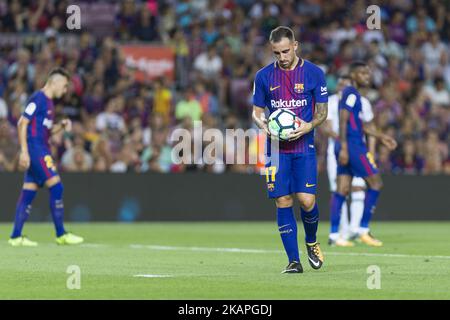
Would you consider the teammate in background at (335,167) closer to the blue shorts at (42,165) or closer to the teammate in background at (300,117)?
the blue shorts at (42,165)

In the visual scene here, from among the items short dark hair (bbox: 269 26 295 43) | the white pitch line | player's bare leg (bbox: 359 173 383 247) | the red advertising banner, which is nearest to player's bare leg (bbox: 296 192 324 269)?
short dark hair (bbox: 269 26 295 43)

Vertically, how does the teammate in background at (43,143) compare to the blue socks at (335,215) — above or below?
above

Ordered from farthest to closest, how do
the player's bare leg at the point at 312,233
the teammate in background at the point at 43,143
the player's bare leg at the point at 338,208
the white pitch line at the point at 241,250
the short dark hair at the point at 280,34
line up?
the player's bare leg at the point at 338,208 < the teammate in background at the point at 43,143 < the white pitch line at the point at 241,250 < the player's bare leg at the point at 312,233 < the short dark hair at the point at 280,34

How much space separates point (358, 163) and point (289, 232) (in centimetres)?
498

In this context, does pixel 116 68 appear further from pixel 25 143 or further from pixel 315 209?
pixel 315 209

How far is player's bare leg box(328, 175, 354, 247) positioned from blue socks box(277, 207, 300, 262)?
473 cm

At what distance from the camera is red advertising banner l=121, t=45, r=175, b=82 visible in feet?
81.6

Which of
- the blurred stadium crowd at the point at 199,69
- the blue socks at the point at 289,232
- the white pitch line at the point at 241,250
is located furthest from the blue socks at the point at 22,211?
the blue socks at the point at 289,232

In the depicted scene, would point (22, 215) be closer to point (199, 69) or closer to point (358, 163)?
point (358, 163)

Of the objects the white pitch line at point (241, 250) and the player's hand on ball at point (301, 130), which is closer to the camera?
the player's hand on ball at point (301, 130)

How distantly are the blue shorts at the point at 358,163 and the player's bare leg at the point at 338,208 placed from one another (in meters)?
0.11

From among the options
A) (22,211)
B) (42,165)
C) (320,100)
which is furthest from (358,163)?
(320,100)

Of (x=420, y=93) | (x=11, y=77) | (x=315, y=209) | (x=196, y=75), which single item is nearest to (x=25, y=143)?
(x=315, y=209)

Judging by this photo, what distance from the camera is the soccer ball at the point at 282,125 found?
11367mm
